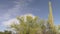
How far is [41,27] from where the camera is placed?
2325 centimetres

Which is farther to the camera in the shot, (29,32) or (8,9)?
(8,9)

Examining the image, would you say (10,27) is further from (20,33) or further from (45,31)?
(45,31)

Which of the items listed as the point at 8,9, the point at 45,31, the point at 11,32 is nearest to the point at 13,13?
the point at 8,9

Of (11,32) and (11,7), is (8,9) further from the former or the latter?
(11,32)

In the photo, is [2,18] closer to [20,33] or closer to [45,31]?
[20,33]

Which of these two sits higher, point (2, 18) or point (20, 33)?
point (2, 18)

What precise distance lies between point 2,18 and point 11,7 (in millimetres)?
1542

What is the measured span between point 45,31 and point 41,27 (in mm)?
585

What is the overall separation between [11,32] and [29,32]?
192cm

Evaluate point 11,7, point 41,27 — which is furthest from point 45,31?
point 11,7

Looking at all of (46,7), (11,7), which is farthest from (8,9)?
(46,7)

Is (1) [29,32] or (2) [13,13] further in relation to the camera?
(2) [13,13]

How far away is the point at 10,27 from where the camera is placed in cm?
2316

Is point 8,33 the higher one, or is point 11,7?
point 11,7
